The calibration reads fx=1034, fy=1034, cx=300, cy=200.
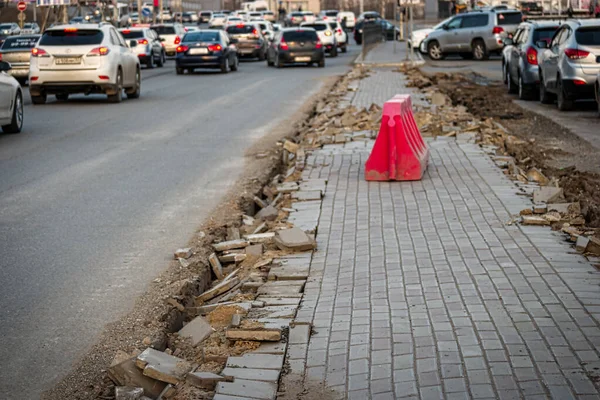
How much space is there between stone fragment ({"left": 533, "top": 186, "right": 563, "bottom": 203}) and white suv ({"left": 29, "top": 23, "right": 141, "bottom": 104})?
15.5m

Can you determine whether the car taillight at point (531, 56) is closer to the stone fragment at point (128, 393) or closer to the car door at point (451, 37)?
the stone fragment at point (128, 393)

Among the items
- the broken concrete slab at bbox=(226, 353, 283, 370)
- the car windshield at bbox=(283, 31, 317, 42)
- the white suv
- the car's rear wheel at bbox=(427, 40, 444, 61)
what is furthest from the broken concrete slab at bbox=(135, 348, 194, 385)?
the car's rear wheel at bbox=(427, 40, 444, 61)

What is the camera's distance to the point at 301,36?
4078 cm

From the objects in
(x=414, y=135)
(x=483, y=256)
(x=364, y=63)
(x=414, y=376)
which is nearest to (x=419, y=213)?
(x=483, y=256)

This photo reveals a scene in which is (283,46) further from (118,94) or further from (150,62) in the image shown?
(118,94)

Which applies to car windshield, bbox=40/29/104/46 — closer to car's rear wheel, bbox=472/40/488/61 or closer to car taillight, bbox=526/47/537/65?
car taillight, bbox=526/47/537/65

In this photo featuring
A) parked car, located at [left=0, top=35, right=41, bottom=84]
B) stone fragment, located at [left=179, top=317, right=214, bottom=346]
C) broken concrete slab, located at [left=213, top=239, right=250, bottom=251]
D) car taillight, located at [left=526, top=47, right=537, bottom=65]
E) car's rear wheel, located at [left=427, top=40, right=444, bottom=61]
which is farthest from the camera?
car's rear wheel, located at [left=427, top=40, right=444, bottom=61]

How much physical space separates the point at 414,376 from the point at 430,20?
326ft

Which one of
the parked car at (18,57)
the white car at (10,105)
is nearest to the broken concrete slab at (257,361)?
the white car at (10,105)

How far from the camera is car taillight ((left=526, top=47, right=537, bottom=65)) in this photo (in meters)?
22.6

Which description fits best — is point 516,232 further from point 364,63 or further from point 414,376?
point 364,63

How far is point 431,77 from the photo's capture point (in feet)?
101

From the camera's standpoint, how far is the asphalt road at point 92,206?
6094mm

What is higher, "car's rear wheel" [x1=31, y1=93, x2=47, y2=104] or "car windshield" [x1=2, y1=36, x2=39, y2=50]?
"car windshield" [x1=2, y1=36, x2=39, y2=50]
